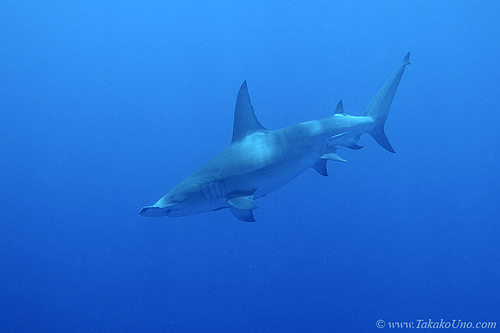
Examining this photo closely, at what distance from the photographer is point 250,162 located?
3959 millimetres

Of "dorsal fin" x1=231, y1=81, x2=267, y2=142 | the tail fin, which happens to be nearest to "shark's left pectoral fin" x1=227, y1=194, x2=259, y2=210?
"dorsal fin" x1=231, y1=81, x2=267, y2=142

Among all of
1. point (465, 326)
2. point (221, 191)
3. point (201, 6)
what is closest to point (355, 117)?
point (221, 191)

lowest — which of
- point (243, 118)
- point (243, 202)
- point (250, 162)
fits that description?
point (243, 202)

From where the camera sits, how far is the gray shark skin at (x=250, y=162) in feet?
12.0

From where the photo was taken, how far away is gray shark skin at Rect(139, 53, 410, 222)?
3647 millimetres

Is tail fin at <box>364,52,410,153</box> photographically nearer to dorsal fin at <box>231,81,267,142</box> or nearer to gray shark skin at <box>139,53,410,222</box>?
gray shark skin at <box>139,53,410,222</box>

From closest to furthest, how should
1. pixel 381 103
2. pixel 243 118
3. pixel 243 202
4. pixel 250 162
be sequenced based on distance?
1. pixel 243 202
2. pixel 250 162
3. pixel 243 118
4. pixel 381 103

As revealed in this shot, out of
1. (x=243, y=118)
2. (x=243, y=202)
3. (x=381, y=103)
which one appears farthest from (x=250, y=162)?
(x=381, y=103)

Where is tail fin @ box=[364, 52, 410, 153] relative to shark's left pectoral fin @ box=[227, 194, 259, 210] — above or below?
above

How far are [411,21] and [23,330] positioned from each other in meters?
31.5

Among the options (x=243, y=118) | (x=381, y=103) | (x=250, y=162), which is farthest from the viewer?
(x=381, y=103)

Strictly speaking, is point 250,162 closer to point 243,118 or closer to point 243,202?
point 243,202

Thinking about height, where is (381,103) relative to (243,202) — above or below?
above

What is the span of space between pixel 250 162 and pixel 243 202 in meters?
0.60
